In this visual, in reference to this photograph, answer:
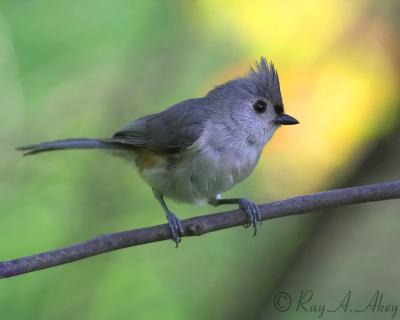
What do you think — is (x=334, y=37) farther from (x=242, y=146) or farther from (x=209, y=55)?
(x=242, y=146)

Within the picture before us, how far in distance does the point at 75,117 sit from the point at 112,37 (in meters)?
0.64

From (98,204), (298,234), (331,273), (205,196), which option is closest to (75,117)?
→ (98,204)

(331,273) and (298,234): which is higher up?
(298,234)

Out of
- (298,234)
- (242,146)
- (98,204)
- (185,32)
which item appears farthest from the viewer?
(185,32)

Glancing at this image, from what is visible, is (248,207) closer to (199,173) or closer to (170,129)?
(199,173)

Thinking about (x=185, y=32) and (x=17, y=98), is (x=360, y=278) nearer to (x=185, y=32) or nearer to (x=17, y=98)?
(x=185, y=32)

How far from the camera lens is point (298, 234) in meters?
3.66

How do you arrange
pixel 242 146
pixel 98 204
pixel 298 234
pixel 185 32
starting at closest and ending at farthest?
pixel 242 146
pixel 298 234
pixel 98 204
pixel 185 32

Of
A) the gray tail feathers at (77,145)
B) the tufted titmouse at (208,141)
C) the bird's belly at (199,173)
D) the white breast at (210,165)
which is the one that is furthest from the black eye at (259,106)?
the gray tail feathers at (77,145)

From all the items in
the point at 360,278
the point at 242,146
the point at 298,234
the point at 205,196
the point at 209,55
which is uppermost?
the point at 209,55

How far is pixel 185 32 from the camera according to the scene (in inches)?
166

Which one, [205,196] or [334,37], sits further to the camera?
[334,37]

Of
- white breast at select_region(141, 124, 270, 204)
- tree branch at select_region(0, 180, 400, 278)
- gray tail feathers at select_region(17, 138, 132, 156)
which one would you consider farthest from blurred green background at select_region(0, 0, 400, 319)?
tree branch at select_region(0, 180, 400, 278)

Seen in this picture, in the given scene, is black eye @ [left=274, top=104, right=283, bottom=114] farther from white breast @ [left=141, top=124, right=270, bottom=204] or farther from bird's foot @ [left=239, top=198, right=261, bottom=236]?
bird's foot @ [left=239, top=198, right=261, bottom=236]
